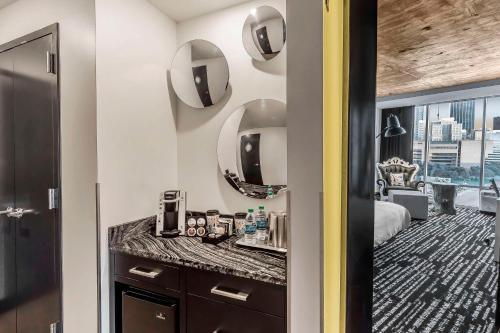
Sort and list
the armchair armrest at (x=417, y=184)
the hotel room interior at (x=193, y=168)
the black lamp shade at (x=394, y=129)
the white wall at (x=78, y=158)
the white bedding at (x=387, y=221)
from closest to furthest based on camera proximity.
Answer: the hotel room interior at (x=193, y=168) → the white wall at (x=78, y=158) → the white bedding at (x=387, y=221) → the black lamp shade at (x=394, y=129) → the armchair armrest at (x=417, y=184)

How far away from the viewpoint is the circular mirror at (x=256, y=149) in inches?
65.2

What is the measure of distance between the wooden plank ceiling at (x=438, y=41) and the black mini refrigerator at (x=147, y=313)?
258cm

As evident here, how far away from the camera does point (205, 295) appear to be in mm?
1310

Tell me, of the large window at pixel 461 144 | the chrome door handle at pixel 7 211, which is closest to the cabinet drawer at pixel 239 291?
the chrome door handle at pixel 7 211

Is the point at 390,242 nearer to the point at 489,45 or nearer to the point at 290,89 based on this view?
the point at 489,45

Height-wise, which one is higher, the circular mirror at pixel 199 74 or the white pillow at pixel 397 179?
the circular mirror at pixel 199 74

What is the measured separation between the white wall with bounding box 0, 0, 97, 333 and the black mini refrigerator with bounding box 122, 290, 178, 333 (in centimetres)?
19

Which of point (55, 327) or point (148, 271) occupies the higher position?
point (148, 271)

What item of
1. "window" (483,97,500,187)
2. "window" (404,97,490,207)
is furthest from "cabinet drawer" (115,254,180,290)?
"window" (483,97,500,187)

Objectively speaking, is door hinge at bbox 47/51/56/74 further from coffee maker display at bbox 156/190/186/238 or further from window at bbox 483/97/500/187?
window at bbox 483/97/500/187

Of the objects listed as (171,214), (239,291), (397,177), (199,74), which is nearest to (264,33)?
(199,74)

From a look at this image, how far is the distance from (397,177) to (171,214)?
6384 mm

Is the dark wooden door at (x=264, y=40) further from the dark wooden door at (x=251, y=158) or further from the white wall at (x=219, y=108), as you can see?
the dark wooden door at (x=251, y=158)

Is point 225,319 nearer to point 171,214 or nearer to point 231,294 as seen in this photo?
point 231,294
